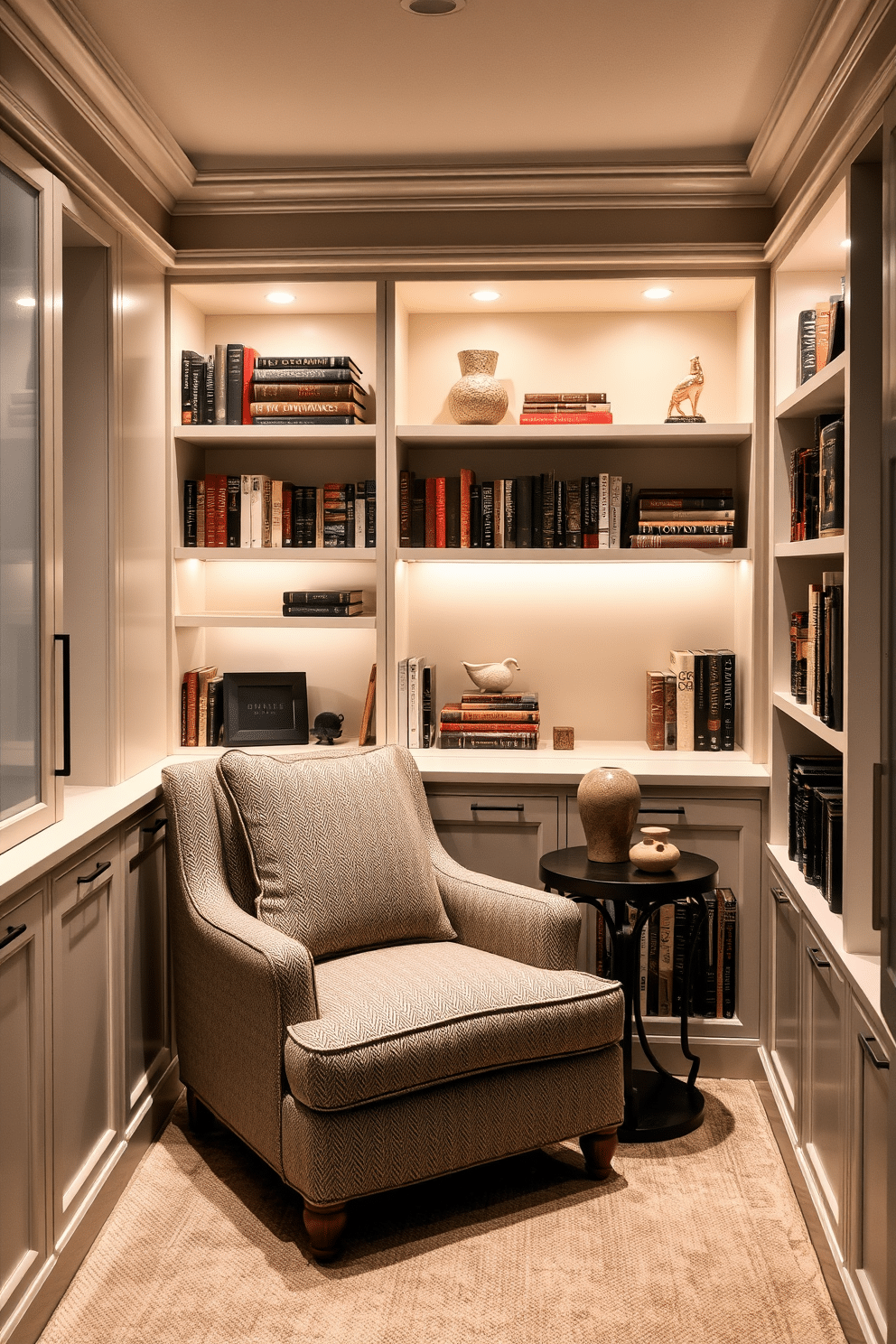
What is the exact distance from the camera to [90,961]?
8.00ft

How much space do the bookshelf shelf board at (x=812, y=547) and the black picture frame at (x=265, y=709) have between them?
59.5 inches

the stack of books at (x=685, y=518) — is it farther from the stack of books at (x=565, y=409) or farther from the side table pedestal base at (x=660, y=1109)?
the side table pedestal base at (x=660, y=1109)

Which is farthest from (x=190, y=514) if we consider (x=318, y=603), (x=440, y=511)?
(x=440, y=511)

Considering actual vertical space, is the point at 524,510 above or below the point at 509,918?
above

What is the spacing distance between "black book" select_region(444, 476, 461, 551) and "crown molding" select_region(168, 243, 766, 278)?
2.07 feet

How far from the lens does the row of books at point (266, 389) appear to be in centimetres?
344

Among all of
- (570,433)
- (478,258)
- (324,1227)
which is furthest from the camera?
(570,433)

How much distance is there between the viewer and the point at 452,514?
3.50m

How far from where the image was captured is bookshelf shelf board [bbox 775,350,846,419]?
2.41 metres

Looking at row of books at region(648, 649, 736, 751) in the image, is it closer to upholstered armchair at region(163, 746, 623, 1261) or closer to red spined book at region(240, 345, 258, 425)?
upholstered armchair at region(163, 746, 623, 1261)

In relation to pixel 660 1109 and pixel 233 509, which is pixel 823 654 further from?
pixel 233 509

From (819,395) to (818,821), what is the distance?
992 millimetres

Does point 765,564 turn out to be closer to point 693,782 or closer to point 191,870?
point 693,782

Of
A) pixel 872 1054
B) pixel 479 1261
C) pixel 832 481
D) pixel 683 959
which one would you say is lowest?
pixel 479 1261
